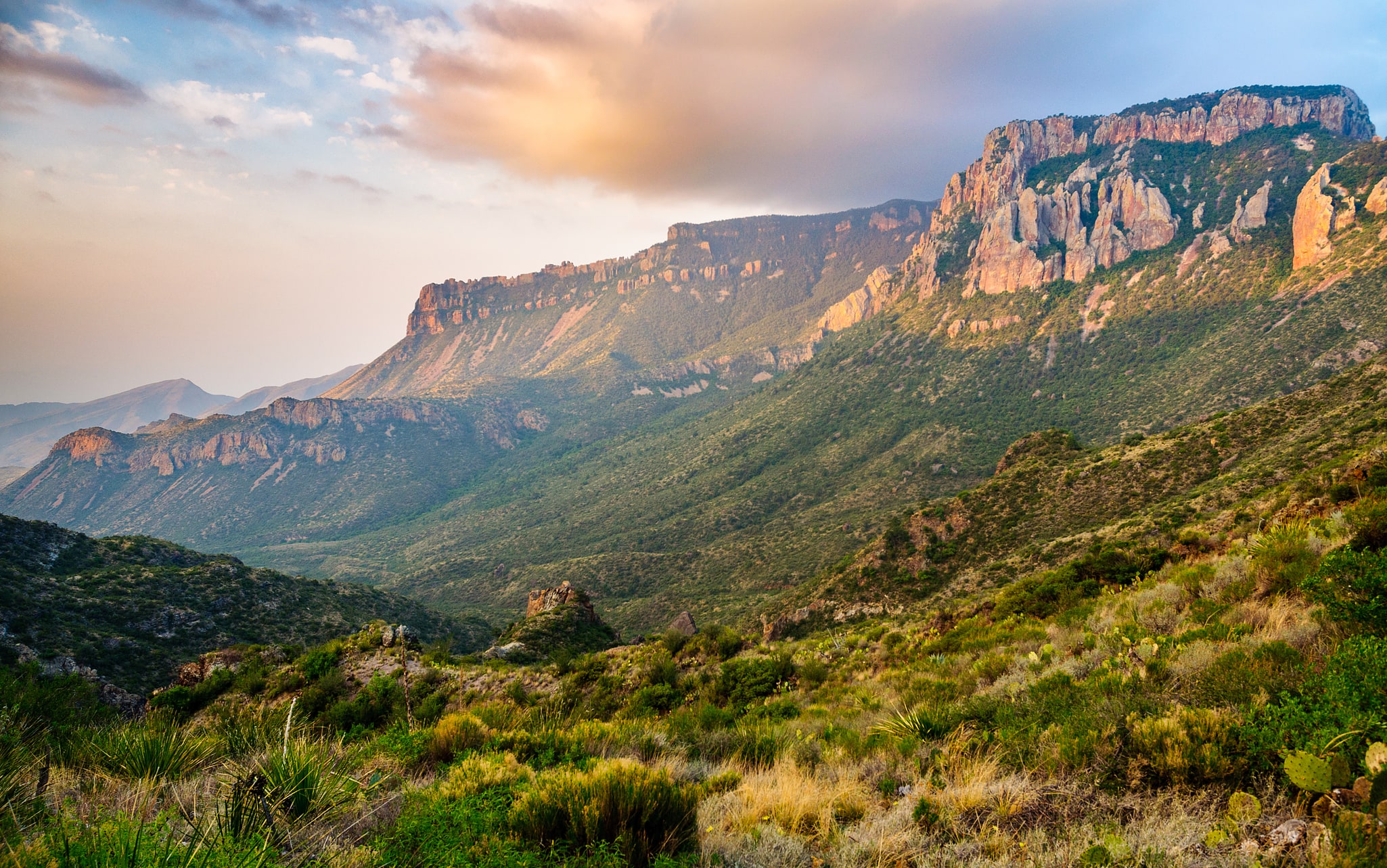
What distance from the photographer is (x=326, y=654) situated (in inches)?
567

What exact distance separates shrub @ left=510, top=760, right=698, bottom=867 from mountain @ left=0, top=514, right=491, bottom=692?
26.0 meters

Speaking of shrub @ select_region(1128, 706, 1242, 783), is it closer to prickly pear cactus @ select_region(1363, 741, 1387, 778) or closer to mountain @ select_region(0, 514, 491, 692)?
prickly pear cactus @ select_region(1363, 741, 1387, 778)

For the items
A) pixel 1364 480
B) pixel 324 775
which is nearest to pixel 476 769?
pixel 324 775

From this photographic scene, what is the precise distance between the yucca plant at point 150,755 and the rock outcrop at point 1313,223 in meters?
125

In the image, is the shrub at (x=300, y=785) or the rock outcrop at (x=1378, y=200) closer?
the shrub at (x=300, y=785)

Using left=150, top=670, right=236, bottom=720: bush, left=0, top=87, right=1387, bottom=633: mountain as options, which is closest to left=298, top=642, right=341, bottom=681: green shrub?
left=150, top=670, right=236, bottom=720: bush

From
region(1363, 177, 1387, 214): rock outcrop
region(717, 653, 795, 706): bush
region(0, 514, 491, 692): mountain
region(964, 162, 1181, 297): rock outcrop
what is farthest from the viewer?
region(964, 162, 1181, 297): rock outcrop

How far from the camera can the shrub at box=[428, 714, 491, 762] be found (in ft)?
20.8

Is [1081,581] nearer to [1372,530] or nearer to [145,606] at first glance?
[1372,530]

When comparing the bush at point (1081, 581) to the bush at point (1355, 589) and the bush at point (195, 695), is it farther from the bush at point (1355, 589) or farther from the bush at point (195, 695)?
the bush at point (195, 695)

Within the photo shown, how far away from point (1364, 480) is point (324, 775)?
16.7 metres

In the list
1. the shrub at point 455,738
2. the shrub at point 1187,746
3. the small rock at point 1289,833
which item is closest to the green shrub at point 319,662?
the shrub at point 455,738

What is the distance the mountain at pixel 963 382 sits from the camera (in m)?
64.4

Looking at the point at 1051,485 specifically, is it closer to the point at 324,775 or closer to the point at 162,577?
the point at 324,775
